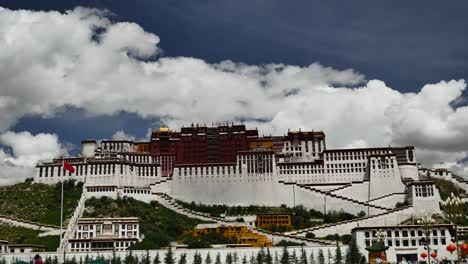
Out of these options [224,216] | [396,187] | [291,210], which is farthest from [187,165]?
[396,187]

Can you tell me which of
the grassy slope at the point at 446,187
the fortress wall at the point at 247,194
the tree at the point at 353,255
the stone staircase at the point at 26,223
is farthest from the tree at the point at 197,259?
the grassy slope at the point at 446,187

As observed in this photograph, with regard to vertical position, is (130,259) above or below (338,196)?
below

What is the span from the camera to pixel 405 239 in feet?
220

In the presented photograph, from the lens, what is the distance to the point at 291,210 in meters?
98.4

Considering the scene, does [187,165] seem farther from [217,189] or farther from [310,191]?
→ [310,191]

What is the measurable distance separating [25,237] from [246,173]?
4566cm

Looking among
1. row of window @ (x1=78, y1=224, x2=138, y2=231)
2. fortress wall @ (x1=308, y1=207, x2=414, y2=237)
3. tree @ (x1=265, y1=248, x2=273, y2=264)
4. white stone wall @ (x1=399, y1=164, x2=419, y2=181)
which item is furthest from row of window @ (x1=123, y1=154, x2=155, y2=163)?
tree @ (x1=265, y1=248, x2=273, y2=264)

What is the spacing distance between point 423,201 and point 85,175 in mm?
65434

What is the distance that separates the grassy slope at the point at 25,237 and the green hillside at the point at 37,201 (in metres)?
3.98

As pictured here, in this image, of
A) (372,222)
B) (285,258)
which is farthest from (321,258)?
(372,222)

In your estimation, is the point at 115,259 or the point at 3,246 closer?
the point at 115,259

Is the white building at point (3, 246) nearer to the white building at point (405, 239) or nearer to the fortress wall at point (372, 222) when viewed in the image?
the fortress wall at point (372, 222)

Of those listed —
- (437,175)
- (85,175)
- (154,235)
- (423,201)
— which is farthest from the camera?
(437,175)

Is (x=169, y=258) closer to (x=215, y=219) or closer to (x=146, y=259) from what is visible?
(x=146, y=259)
